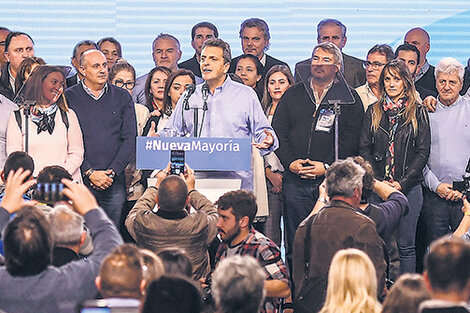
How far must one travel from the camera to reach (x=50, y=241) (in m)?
3.95

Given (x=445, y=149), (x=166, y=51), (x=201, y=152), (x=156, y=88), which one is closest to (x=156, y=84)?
(x=156, y=88)

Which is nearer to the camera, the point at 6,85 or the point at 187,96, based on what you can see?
the point at 187,96

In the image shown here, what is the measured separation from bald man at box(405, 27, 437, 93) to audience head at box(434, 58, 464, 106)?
0.68 meters

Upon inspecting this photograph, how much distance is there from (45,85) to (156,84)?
1182 mm

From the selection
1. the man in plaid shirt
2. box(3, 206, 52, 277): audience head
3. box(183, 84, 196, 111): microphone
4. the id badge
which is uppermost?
box(183, 84, 196, 111): microphone

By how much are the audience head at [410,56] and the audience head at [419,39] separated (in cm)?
53

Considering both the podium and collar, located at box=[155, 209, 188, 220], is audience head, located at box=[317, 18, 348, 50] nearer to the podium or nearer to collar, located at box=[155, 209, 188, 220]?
the podium

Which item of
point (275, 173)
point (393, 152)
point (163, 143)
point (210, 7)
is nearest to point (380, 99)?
point (393, 152)

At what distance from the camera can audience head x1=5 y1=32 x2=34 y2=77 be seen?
7750 mm

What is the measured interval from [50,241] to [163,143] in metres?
2.22

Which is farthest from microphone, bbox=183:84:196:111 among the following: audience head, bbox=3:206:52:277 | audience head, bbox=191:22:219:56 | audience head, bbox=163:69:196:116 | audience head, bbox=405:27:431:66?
audience head, bbox=3:206:52:277

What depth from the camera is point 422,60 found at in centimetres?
828

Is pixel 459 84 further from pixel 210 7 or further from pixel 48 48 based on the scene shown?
pixel 48 48

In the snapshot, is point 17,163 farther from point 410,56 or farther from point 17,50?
point 410,56
